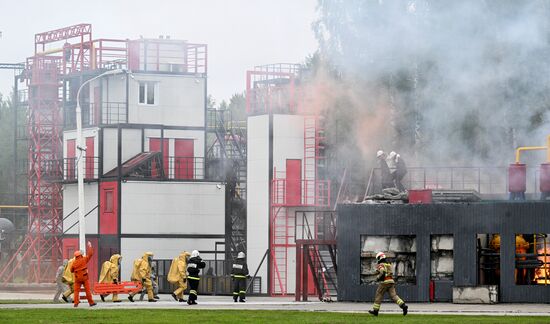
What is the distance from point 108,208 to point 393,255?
27.1 metres

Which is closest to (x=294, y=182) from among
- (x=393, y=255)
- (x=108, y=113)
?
(x=108, y=113)

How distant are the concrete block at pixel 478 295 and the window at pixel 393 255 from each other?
220cm

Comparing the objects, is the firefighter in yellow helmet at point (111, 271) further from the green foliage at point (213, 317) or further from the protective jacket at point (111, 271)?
the green foliage at point (213, 317)

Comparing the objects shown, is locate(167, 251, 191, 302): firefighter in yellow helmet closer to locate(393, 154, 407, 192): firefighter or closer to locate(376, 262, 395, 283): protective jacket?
locate(393, 154, 407, 192): firefighter

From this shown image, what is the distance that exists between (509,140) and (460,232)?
14.2m

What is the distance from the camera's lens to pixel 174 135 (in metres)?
79.9

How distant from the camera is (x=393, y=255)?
53031 millimetres

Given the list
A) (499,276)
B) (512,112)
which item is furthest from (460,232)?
(512,112)

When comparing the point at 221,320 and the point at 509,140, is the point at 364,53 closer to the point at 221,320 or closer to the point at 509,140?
the point at 509,140

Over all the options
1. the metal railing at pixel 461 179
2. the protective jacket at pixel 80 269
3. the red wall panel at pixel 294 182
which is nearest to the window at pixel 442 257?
the metal railing at pixel 461 179

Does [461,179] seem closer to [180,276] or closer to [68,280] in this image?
[180,276]

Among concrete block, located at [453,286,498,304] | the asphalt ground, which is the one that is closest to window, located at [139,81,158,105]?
the asphalt ground

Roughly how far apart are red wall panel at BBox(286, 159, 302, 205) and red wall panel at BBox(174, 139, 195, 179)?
966 cm

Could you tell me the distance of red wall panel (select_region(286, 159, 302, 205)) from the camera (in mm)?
70875
